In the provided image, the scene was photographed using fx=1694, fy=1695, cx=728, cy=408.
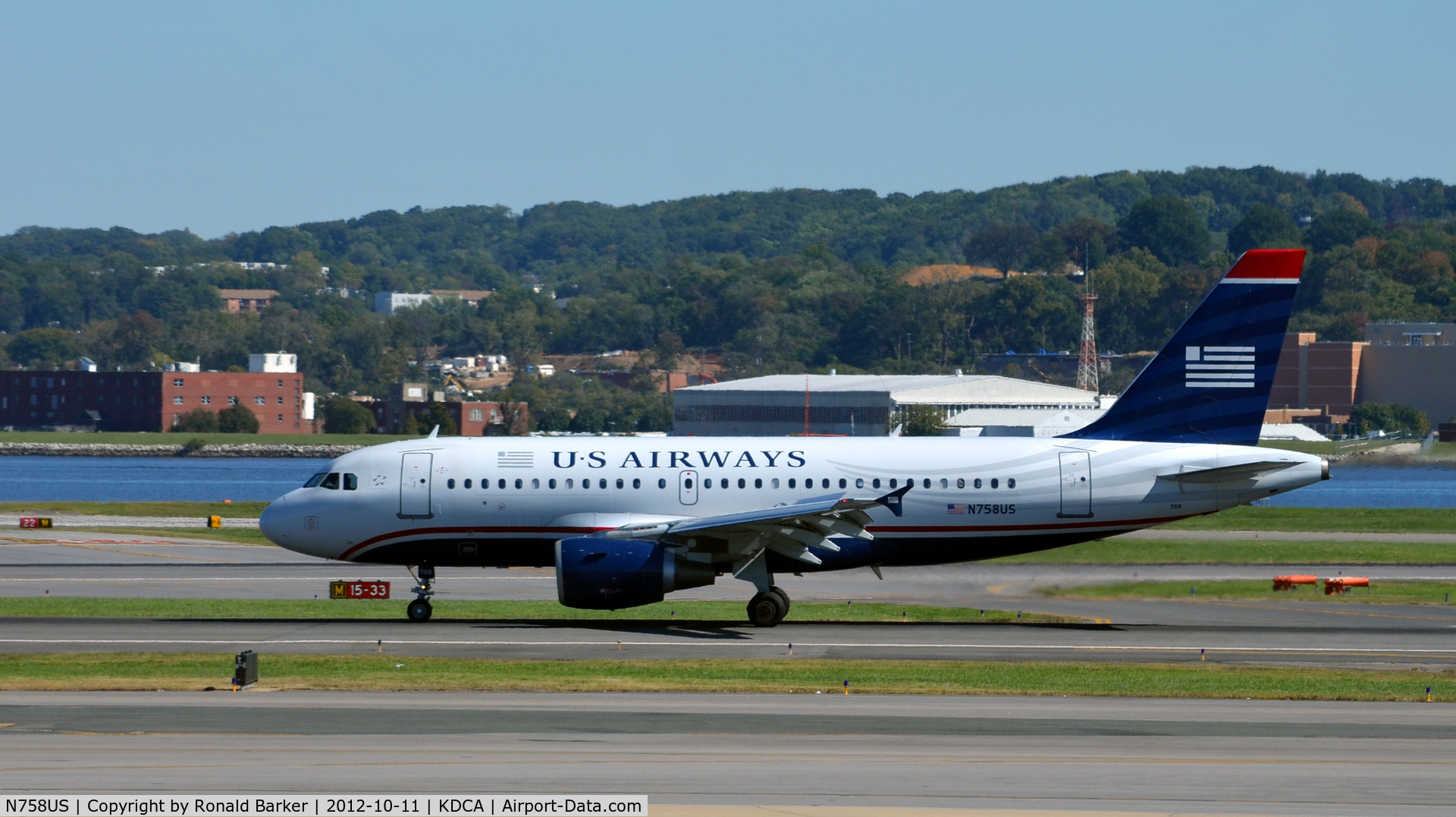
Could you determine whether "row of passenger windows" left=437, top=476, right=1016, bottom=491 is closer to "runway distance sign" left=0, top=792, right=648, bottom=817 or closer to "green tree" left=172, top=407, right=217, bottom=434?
"runway distance sign" left=0, top=792, right=648, bottom=817

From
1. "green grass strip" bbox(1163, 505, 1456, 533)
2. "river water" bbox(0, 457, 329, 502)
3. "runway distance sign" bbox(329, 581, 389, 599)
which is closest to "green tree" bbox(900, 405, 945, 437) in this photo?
"river water" bbox(0, 457, 329, 502)

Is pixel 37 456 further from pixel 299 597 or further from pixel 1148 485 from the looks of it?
pixel 1148 485

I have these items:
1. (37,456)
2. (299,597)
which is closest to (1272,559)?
(299,597)

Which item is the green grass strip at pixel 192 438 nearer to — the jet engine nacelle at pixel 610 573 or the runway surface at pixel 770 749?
the jet engine nacelle at pixel 610 573

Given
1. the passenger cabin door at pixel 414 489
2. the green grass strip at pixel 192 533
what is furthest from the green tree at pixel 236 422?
the passenger cabin door at pixel 414 489

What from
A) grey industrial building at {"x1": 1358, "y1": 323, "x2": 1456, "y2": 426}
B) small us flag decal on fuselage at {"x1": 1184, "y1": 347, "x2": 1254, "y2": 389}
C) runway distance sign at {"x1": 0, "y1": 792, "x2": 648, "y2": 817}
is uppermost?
grey industrial building at {"x1": 1358, "y1": 323, "x2": 1456, "y2": 426}

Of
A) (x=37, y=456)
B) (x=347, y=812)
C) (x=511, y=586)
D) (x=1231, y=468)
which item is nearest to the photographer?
(x=347, y=812)

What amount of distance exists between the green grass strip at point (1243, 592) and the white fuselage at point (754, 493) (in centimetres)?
441

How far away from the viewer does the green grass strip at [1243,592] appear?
38.9 meters

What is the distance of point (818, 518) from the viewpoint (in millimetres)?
32438

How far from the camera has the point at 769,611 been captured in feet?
110

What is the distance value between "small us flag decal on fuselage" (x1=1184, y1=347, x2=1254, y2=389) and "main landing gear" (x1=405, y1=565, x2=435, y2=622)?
16.5 metres

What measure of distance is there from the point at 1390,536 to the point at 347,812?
51860 mm

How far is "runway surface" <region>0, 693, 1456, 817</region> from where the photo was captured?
692 inches
